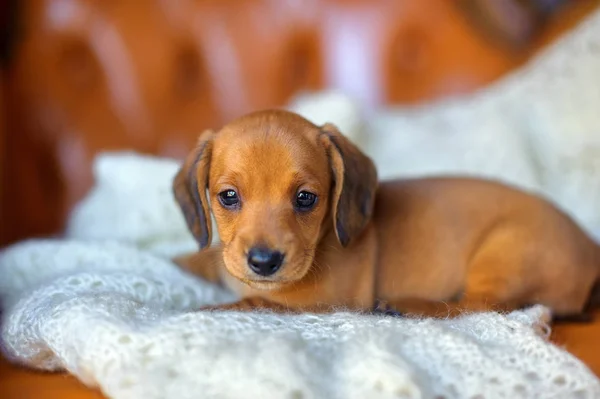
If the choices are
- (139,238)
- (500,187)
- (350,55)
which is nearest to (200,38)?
(350,55)

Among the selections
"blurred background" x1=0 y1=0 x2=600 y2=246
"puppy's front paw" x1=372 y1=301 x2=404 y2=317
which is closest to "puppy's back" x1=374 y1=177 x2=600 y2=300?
"puppy's front paw" x1=372 y1=301 x2=404 y2=317

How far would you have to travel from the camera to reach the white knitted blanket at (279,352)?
134 cm

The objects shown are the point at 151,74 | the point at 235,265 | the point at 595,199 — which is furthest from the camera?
the point at 151,74

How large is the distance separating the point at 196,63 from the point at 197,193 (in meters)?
1.58

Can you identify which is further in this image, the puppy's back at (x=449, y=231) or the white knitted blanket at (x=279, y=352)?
the puppy's back at (x=449, y=231)

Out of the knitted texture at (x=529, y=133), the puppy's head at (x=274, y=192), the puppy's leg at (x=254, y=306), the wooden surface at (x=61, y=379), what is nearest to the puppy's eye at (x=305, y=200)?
the puppy's head at (x=274, y=192)

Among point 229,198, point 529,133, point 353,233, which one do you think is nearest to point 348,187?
point 353,233

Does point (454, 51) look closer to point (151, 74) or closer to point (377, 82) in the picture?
point (377, 82)

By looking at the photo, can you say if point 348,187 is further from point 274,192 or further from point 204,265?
point 204,265

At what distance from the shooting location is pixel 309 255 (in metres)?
2.03

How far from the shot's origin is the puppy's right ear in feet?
7.17

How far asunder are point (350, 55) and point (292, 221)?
1864mm

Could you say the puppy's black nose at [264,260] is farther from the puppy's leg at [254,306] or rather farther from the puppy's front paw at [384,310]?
the puppy's front paw at [384,310]

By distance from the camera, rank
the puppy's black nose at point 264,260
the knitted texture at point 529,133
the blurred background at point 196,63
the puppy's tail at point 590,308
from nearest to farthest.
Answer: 1. the puppy's black nose at point 264,260
2. the puppy's tail at point 590,308
3. the knitted texture at point 529,133
4. the blurred background at point 196,63
